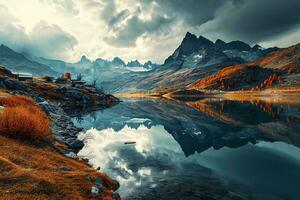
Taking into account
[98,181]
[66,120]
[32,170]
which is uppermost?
[32,170]

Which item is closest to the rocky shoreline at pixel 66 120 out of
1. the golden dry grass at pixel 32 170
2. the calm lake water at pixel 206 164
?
the golden dry grass at pixel 32 170

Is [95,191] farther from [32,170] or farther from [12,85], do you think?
[12,85]

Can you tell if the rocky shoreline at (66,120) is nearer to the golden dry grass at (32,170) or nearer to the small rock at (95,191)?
the small rock at (95,191)

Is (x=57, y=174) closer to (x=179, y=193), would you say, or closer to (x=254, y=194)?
(x=179, y=193)

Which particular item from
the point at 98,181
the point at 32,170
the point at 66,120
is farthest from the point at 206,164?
the point at 66,120

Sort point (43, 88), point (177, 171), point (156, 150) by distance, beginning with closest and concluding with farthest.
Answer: point (177, 171)
point (156, 150)
point (43, 88)

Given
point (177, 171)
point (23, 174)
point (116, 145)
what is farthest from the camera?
point (116, 145)

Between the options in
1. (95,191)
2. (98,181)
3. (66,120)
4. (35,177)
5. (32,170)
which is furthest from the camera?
(66,120)

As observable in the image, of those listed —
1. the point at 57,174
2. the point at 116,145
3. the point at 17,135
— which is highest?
the point at 17,135

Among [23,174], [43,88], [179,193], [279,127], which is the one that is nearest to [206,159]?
[179,193]

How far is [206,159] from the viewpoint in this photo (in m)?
32.6

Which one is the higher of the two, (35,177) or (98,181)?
(35,177)

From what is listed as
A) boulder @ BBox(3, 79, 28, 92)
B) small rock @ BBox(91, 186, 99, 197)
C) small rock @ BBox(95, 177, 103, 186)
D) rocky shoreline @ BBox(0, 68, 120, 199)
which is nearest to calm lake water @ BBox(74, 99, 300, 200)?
rocky shoreline @ BBox(0, 68, 120, 199)

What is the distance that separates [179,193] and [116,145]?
23.2m
